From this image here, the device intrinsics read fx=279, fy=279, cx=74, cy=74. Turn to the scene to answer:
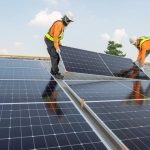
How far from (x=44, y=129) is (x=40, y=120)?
490mm

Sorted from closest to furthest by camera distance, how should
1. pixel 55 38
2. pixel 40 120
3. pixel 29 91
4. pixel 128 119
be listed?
pixel 40 120 → pixel 128 119 → pixel 29 91 → pixel 55 38

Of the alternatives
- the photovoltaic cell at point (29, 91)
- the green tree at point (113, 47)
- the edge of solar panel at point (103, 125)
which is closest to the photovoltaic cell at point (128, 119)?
the edge of solar panel at point (103, 125)

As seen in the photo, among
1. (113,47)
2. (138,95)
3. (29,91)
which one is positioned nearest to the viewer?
(29,91)

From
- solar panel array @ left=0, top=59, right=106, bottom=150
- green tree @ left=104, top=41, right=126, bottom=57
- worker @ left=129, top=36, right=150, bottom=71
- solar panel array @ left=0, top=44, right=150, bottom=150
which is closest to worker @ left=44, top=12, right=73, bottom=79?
solar panel array @ left=0, top=44, right=150, bottom=150

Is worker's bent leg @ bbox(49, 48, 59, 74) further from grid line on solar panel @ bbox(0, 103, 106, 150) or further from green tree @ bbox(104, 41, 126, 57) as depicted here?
green tree @ bbox(104, 41, 126, 57)

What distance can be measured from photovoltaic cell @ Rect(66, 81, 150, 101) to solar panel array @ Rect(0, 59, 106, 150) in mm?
753

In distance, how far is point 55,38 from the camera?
11.5 m

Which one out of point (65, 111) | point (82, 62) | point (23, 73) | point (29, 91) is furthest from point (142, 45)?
point (65, 111)

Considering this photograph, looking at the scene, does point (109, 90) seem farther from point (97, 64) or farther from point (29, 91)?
point (97, 64)

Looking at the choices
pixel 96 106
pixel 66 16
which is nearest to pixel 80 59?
pixel 66 16

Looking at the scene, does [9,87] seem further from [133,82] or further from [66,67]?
[133,82]

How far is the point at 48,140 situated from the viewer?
557 cm

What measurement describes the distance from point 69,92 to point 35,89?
1114mm

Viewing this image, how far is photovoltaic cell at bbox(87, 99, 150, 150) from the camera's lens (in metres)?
6.02
